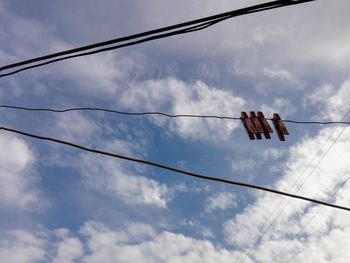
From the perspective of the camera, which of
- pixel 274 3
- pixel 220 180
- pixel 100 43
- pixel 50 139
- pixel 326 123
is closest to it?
pixel 274 3

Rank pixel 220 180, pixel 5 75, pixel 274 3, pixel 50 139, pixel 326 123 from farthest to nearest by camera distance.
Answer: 1. pixel 326 123
2. pixel 5 75
3. pixel 50 139
4. pixel 220 180
5. pixel 274 3

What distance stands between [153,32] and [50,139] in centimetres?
181

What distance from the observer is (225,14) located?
323 cm

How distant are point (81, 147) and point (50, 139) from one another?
0.44 meters

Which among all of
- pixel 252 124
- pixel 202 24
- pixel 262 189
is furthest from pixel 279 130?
pixel 202 24

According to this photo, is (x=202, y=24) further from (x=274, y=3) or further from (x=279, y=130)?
(x=279, y=130)

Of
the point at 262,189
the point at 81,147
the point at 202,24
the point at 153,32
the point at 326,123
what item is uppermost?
the point at 326,123

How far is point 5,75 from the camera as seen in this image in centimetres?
469

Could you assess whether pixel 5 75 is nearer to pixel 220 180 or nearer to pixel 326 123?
pixel 220 180

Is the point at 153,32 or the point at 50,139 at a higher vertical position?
the point at 153,32

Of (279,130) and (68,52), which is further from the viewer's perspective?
(279,130)

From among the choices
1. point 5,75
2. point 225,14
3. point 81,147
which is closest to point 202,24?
point 225,14

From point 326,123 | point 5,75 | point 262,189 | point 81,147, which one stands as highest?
point 326,123

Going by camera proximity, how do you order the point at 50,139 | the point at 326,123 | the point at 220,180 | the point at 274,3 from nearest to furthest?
the point at 274,3 < the point at 220,180 < the point at 50,139 < the point at 326,123
